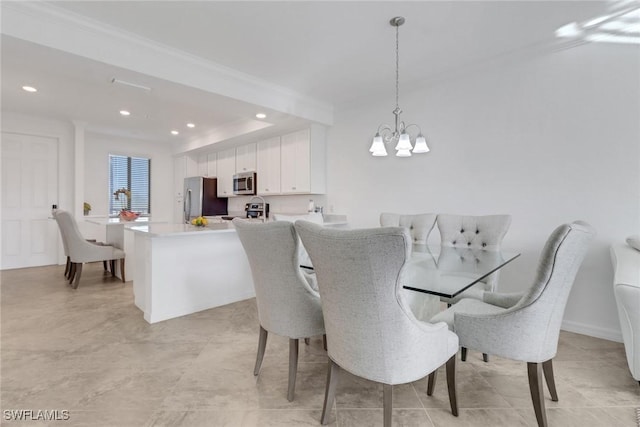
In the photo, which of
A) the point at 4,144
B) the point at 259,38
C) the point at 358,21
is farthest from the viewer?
the point at 4,144

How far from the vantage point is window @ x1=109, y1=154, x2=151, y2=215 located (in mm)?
6281

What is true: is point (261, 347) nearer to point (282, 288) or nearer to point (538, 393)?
point (282, 288)

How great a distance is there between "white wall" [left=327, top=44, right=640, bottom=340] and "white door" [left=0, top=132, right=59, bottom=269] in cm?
592

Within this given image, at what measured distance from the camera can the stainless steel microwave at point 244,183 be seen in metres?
5.36

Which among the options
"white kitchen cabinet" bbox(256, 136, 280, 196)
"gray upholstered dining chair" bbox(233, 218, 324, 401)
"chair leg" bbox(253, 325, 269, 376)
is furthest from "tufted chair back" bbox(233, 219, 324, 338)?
"white kitchen cabinet" bbox(256, 136, 280, 196)

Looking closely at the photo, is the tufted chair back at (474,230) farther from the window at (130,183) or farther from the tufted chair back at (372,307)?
the window at (130,183)

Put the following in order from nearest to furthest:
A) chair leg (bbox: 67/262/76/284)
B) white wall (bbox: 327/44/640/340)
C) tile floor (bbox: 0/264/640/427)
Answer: tile floor (bbox: 0/264/640/427) → white wall (bbox: 327/44/640/340) → chair leg (bbox: 67/262/76/284)

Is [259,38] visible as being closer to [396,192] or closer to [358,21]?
[358,21]

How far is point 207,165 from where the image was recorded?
6629 millimetres

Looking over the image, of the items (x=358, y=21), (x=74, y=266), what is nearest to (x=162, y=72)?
(x=358, y=21)

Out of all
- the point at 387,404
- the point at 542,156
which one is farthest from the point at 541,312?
the point at 542,156

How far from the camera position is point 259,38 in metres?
2.64

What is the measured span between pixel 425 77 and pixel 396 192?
1375 mm

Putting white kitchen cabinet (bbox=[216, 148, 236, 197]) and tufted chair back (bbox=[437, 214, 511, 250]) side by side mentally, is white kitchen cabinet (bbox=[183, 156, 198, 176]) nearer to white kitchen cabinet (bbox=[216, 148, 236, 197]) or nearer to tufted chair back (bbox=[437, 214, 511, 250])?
white kitchen cabinet (bbox=[216, 148, 236, 197])
